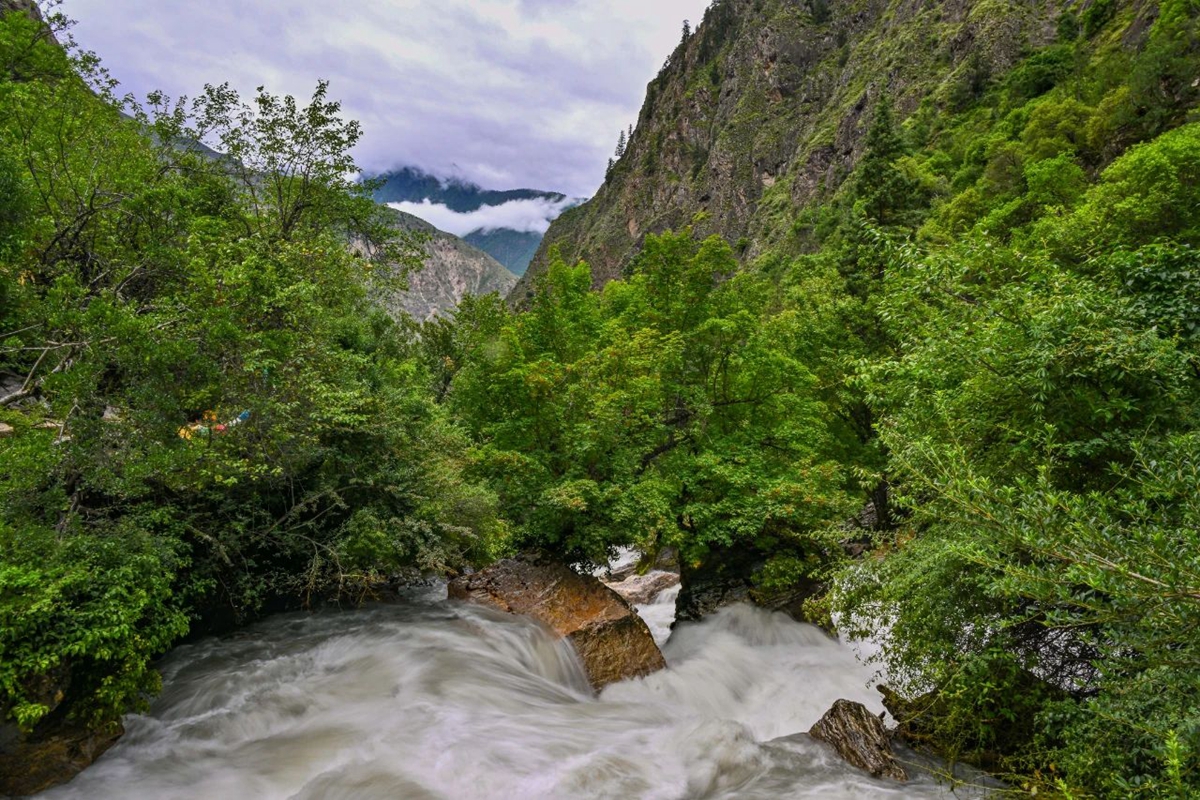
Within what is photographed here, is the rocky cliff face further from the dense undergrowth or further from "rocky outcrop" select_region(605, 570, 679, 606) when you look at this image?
"rocky outcrop" select_region(605, 570, 679, 606)

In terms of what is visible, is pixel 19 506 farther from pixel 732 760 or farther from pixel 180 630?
pixel 732 760

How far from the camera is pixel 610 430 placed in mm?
13375

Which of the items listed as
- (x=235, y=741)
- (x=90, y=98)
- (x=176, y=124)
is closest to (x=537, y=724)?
(x=235, y=741)

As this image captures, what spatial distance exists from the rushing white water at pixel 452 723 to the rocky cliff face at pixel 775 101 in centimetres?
5202

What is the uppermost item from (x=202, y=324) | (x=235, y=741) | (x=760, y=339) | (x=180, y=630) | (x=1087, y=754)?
(x=760, y=339)

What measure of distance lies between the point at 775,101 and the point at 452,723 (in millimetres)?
135235

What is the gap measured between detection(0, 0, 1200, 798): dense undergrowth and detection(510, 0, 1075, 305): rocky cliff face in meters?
44.3

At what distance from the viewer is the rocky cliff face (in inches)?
2800

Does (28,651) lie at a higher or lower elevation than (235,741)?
higher

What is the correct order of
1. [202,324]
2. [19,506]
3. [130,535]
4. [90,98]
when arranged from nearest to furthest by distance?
[19,506]
[130,535]
[202,324]
[90,98]

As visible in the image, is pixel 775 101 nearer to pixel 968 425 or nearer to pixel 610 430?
pixel 610 430

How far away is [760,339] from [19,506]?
1521 cm

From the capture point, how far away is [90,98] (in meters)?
19.3

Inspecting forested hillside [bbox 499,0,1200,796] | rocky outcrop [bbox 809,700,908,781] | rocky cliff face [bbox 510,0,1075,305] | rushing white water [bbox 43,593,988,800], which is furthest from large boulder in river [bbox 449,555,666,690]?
rocky cliff face [bbox 510,0,1075,305]
